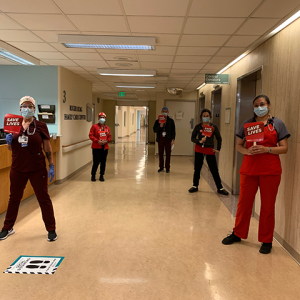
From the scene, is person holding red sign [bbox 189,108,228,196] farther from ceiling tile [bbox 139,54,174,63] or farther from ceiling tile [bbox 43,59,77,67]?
ceiling tile [bbox 43,59,77,67]

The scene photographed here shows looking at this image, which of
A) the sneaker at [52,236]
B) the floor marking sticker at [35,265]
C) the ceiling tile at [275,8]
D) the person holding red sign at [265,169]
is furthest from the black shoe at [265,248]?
the ceiling tile at [275,8]

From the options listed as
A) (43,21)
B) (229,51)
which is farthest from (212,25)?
(43,21)

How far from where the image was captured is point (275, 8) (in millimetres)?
2699

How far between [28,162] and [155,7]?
214 centimetres

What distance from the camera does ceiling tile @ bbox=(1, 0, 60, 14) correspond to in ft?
8.96

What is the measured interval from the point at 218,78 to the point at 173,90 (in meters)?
3.63

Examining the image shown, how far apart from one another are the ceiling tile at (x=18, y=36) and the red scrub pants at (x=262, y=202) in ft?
11.5

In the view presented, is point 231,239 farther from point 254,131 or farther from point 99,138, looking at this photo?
point 99,138

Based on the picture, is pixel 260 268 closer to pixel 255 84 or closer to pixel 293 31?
pixel 293 31

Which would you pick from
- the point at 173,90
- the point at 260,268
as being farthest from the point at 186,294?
the point at 173,90

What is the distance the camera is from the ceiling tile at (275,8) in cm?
257

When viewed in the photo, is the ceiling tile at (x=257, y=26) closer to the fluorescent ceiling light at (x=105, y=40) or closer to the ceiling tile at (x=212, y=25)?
the ceiling tile at (x=212, y=25)

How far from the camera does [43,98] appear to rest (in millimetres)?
5621

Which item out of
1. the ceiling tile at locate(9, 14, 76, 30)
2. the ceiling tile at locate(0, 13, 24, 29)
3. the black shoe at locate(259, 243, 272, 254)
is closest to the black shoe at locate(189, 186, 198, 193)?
the black shoe at locate(259, 243, 272, 254)
